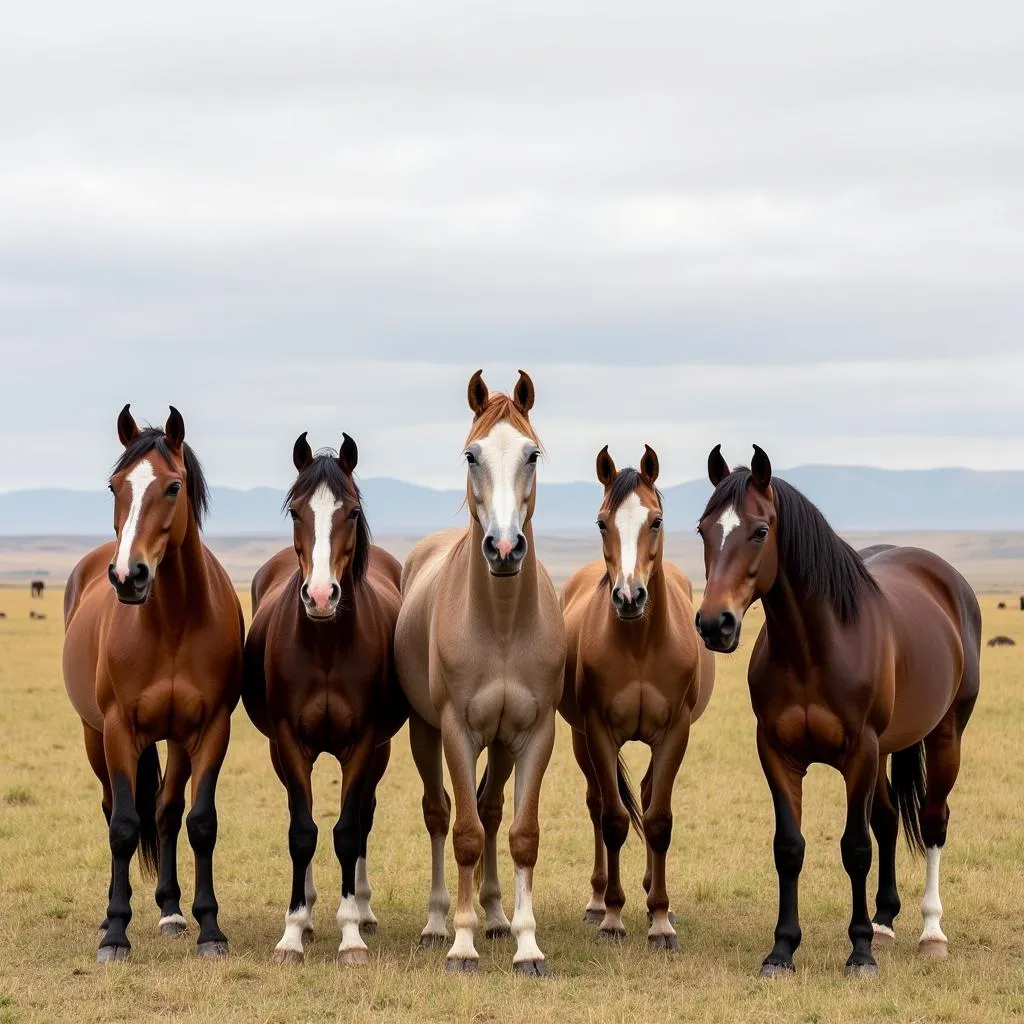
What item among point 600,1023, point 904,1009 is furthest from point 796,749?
point 600,1023

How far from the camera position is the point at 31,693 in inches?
947

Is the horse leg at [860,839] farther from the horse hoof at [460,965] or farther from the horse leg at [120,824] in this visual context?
the horse leg at [120,824]

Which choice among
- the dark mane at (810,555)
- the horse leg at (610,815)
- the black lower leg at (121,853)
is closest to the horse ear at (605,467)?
the dark mane at (810,555)

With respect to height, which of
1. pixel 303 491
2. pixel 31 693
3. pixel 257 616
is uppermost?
pixel 303 491

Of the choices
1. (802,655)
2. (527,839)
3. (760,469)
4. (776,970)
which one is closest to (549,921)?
(527,839)

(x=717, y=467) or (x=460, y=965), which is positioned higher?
(x=717, y=467)

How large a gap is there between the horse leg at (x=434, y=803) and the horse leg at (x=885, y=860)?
2592mm

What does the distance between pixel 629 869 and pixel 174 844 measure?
3.87m

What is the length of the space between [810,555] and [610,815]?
2.12 meters

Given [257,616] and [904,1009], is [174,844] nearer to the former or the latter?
[257,616]

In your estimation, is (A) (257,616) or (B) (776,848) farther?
(A) (257,616)

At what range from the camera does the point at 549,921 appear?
916 cm

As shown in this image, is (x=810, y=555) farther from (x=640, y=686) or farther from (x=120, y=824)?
(x=120, y=824)

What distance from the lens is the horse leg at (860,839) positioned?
7.60 meters
